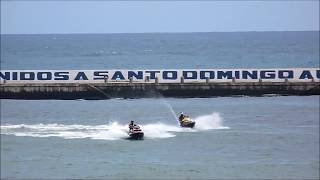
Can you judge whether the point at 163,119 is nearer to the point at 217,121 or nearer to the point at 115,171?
the point at 217,121

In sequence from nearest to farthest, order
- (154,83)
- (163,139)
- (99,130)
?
1. (163,139)
2. (99,130)
3. (154,83)

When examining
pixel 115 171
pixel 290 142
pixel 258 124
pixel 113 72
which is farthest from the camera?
pixel 113 72

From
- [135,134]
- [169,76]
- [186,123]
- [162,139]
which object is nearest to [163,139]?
[162,139]

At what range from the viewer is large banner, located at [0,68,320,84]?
85.3 m

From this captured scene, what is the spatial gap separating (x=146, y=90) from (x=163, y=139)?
25.3 m

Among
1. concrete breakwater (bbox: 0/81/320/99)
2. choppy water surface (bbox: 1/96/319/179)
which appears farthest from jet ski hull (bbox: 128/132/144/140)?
concrete breakwater (bbox: 0/81/320/99)

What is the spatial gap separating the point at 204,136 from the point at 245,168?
41.9ft

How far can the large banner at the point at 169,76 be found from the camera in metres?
85.3

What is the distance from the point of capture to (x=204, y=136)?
58438mm

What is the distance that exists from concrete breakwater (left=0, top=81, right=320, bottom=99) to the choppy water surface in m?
0.72

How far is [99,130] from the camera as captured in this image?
62.3m

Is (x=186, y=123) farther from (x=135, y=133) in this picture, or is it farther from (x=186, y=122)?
(x=135, y=133)

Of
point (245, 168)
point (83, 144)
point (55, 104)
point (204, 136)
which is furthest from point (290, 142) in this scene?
point (55, 104)

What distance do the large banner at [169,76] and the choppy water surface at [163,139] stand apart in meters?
3.80
